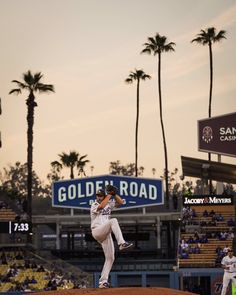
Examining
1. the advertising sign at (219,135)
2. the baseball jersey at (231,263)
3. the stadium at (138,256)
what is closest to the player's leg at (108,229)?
the baseball jersey at (231,263)

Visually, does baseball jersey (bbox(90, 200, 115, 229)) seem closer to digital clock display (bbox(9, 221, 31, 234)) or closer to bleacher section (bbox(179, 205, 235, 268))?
bleacher section (bbox(179, 205, 235, 268))

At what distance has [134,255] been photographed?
188ft

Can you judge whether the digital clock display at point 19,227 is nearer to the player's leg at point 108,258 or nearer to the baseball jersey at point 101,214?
the player's leg at point 108,258

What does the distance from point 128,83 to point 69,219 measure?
1413 inches

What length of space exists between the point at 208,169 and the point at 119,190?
7264 millimetres

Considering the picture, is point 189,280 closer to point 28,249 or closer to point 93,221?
point 28,249

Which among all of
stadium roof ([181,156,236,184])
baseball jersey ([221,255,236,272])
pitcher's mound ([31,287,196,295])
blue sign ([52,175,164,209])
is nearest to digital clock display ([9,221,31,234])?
blue sign ([52,175,164,209])

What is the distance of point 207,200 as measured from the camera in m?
54.4

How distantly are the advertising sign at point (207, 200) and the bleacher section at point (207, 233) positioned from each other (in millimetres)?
298

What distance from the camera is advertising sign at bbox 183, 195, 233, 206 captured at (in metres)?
54.1

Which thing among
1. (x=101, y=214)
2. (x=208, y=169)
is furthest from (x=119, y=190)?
(x=101, y=214)

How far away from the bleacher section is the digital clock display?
10.4 m

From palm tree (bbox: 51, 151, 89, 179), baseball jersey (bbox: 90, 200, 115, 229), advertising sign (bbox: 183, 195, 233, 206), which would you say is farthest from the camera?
palm tree (bbox: 51, 151, 89, 179)

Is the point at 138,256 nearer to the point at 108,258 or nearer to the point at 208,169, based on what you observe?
the point at 208,169
